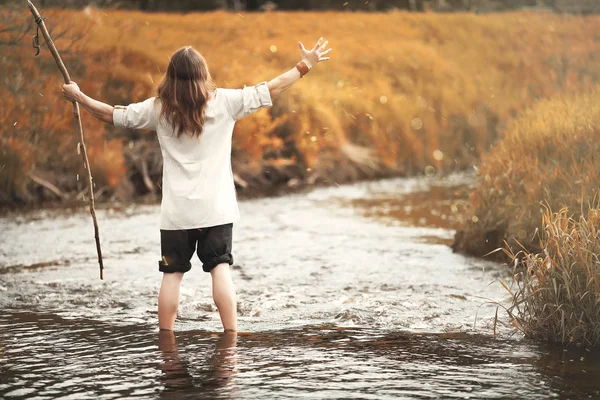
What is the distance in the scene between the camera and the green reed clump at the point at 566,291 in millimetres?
6367

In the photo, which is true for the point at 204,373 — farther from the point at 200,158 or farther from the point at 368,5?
the point at 368,5

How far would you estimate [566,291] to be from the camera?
646cm

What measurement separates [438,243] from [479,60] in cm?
1541

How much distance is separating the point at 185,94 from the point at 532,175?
4732 millimetres

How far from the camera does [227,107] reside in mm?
6637

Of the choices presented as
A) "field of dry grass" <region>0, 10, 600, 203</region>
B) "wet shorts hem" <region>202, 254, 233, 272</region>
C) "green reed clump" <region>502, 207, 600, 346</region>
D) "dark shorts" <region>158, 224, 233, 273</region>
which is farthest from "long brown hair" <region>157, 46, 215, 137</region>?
"field of dry grass" <region>0, 10, 600, 203</region>

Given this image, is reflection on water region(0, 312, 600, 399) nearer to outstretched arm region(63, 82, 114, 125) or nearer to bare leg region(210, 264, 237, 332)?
bare leg region(210, 264, 237, 332)

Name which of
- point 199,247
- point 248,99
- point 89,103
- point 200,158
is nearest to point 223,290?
point 199,247

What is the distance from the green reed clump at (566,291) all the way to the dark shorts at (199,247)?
1.80m

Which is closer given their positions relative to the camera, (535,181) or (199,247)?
(199,247)

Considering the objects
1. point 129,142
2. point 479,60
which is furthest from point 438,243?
point 479,60

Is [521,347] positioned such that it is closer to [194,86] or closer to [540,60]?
[194,86]

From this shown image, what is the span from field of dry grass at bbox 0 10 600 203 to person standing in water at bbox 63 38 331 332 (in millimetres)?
5861

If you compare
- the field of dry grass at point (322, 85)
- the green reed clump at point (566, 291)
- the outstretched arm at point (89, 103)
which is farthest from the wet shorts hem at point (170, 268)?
the field of dry grass at point (322, 85)
